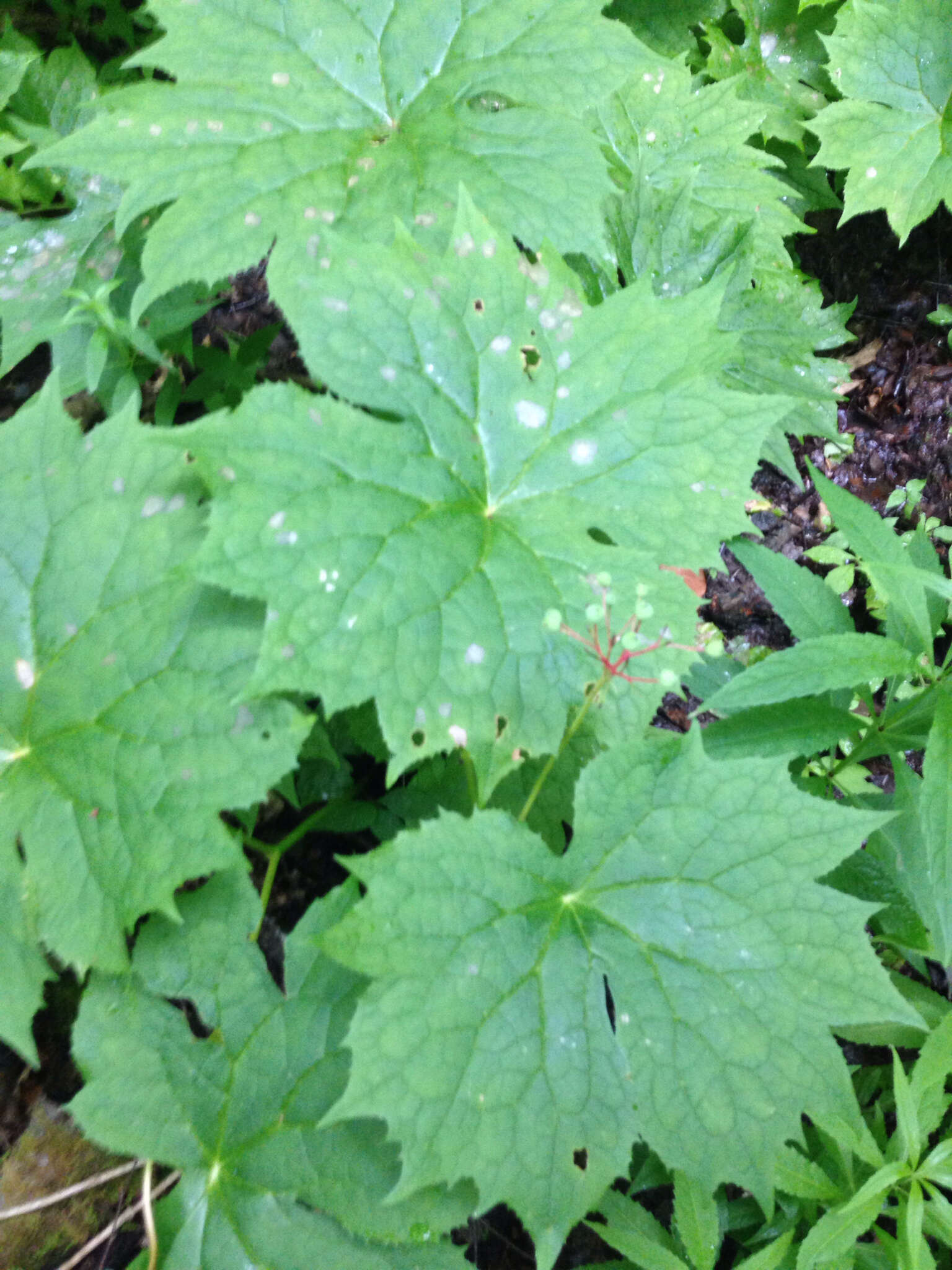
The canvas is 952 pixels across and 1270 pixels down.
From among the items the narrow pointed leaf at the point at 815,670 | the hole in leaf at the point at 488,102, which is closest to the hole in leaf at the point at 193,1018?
the narrow pointed leaf at the point at 815,670

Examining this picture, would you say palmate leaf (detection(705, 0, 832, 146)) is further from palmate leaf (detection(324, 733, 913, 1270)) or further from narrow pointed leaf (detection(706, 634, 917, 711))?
palmate leaf (detection(324, 733, 913, 1270))

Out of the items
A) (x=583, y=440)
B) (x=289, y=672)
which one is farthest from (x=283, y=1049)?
(x=583, y=440)

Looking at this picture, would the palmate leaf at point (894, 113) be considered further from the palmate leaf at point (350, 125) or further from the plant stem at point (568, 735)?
the plant stem at point (568, 735)

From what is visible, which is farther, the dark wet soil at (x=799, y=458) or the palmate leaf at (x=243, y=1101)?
the dark wet soil at (x=799, y=458)

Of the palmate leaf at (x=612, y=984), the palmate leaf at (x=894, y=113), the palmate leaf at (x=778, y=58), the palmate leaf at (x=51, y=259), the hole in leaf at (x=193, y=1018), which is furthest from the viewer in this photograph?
the palmate leaf at (x=778, y=58)

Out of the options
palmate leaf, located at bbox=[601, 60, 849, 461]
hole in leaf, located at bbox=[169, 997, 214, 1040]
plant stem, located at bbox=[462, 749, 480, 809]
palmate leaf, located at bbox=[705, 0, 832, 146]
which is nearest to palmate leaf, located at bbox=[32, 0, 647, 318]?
→ palmate leaf, located at bbox=[601, 60, 849, 461]

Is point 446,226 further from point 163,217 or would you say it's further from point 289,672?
point 289,672

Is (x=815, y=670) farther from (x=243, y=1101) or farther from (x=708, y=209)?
(x=708, y=209)

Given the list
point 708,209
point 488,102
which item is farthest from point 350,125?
point 708,209
